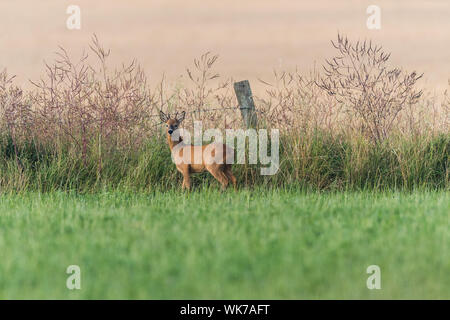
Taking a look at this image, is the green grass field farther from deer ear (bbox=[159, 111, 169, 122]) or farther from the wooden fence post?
the wooden fence post

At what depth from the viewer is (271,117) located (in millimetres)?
10305

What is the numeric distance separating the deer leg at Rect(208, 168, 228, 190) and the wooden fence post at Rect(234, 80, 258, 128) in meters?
1.76

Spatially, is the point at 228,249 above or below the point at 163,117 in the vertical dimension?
below

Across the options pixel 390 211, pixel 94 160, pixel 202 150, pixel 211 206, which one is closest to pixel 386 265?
pixel 390 211

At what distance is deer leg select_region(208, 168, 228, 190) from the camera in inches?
347

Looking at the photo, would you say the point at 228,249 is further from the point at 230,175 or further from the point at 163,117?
the point at 163,117

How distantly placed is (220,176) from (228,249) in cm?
401

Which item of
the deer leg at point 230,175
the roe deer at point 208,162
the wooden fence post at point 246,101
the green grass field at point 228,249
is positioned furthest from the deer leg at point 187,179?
the wooden fence post at point 246,101

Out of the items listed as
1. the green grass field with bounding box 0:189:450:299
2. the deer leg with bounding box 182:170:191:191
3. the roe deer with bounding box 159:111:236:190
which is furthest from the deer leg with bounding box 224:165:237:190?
the green grass field with bounding box 0:189:450:299

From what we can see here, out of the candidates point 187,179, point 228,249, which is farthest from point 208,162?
point 228,249

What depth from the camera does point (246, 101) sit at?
10.7 m

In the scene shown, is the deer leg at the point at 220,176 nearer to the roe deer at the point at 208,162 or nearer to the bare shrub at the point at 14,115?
the roe deer at the point at 208,162
